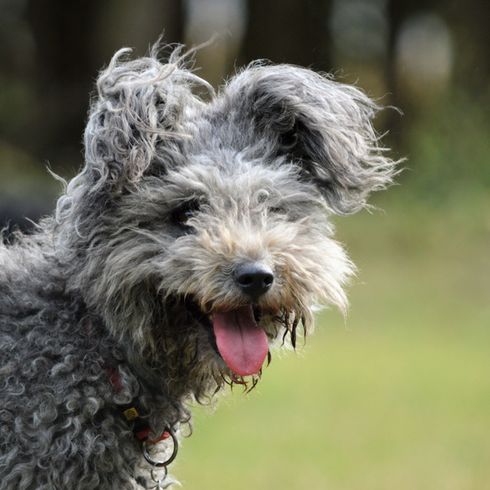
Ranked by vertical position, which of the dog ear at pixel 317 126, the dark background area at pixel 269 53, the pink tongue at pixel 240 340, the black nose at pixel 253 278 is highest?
the dog ear at pixel 317 126

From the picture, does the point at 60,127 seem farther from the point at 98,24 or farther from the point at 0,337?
the point at 0,337

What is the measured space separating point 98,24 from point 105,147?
838 inches

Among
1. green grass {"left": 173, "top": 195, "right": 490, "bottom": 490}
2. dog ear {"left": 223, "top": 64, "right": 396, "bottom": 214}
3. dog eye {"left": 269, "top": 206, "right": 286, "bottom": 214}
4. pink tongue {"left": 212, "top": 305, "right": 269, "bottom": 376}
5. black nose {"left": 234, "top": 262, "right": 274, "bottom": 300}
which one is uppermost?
dog ear {"left": 223, "top": 64, "right": 396, "bottom": 214}

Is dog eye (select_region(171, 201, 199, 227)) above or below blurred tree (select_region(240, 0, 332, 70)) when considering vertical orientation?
above

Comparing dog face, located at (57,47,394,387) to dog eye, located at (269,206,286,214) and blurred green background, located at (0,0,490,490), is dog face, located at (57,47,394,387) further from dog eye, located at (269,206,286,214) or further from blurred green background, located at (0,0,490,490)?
blurred green background, located at (0,0,490,490)

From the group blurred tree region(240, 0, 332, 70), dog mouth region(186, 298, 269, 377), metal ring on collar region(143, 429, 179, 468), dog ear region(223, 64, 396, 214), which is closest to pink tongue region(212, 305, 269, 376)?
dog mouth region(186, 298, 269, 377)

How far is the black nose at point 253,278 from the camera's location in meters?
5.16

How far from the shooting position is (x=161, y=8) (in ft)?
80.3

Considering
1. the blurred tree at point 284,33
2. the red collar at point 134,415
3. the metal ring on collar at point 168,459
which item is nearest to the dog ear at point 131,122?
the red collar at point 134,415

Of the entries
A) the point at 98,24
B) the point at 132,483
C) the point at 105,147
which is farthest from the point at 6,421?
the point at 98,24

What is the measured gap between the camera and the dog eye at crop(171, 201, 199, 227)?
5.43 m

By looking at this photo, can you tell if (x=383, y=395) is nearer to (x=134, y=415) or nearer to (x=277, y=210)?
(x=277, y=210)

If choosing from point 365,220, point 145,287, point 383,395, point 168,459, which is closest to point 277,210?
point 145,287

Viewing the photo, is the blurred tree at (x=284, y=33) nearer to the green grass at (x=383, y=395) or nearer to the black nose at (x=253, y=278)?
the green grass at (x=383, y=395)
